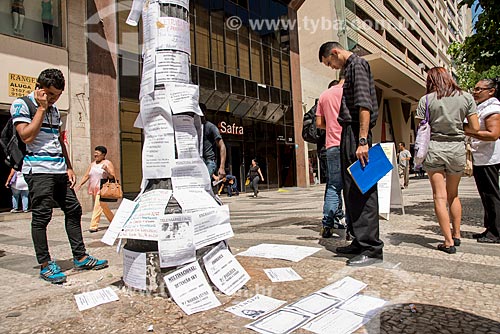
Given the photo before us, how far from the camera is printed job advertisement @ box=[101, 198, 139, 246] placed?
286 centimetres

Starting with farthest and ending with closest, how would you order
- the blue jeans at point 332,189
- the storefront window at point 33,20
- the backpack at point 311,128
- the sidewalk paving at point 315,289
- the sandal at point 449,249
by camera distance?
the storefront window at point 33,20
the backpack at point 311,128
the blue jeans at point 332,189
the sandal at point 449,249
the sidewalk paving at point 315,289

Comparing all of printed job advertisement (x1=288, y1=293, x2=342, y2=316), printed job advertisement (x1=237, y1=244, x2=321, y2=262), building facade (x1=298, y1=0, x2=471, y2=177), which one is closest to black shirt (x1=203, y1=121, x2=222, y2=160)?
printed job advertisement (x1=237, y1=244, x2=321, y2=262)

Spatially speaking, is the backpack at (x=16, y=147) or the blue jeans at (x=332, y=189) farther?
the blue jeans at (x=332, y=189)

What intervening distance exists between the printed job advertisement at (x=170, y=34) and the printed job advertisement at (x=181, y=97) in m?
0.31

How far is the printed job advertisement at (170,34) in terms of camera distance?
2986 mm

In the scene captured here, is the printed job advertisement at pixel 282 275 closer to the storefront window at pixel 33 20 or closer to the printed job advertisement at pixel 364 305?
the printed job advertisement at pixel 364 305

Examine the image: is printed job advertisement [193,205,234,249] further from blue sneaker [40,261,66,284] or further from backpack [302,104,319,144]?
backpack [302,104,319,144]

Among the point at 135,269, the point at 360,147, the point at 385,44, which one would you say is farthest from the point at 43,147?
the point at 385,44

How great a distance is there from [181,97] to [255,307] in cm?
172

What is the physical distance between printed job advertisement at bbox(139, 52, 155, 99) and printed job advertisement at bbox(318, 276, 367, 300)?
2076 mm

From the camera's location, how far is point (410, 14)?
47656 millimetres

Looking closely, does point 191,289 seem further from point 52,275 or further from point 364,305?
point 52,275

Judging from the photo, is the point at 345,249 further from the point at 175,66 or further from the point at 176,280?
the point at 175,66

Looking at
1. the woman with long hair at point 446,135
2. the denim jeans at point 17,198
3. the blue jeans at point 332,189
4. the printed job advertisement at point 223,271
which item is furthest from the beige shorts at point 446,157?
the denim jeans at point 17,198
